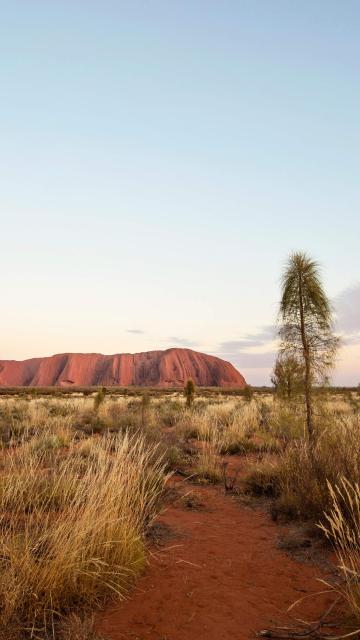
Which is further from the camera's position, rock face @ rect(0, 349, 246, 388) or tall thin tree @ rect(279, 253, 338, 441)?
rock face @ rect(0, 349, 246, 388)

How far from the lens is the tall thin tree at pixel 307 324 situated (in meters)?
8.82

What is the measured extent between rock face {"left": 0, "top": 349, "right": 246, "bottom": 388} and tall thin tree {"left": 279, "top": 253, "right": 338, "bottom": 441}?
430 ft

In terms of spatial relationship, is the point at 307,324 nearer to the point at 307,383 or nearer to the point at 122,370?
the point at 307,383

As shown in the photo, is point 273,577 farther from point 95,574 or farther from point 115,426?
point 115,426

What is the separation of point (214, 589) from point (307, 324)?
580cm

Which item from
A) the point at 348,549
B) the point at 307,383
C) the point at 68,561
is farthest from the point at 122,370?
the point at 348,549

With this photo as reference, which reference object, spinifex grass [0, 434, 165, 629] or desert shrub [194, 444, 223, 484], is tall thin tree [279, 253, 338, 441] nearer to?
desert shrub [194, 444, 223, 484]

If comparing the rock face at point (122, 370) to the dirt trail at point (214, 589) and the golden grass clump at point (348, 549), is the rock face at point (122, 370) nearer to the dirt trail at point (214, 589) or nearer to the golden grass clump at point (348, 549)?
the dirt trail at point (214, 589)

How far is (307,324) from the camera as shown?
9070 mm

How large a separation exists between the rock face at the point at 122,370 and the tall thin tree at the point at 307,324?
131054mm

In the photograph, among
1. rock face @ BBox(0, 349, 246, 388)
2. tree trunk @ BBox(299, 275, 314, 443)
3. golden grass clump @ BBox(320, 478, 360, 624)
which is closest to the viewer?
golden grass clump @ BBox(320, 478, 360, 624)

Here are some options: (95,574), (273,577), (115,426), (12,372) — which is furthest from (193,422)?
(12,372)

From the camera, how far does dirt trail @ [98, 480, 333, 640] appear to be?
136 inches

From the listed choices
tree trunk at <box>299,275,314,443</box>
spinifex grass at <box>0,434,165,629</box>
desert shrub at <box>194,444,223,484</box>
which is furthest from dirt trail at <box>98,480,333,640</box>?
tree trunk at <box>299,275,314,443</box>
